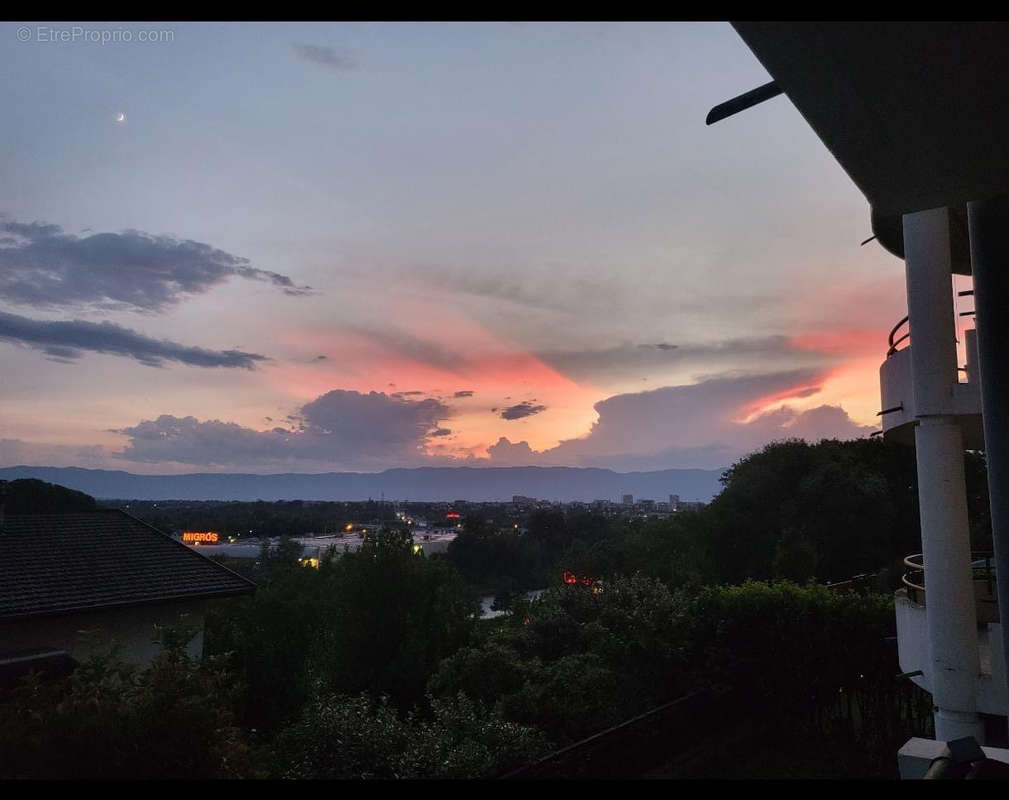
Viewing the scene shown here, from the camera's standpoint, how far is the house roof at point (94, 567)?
11305 mm

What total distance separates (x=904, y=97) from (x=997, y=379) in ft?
2.82

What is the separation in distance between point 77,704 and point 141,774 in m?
0.74

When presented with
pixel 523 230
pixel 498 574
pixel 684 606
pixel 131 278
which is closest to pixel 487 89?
pixel 523 230

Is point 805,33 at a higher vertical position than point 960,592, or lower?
higher

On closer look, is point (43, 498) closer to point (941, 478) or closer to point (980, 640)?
point (941, 478)

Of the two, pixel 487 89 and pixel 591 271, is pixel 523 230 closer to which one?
pixel 591 271

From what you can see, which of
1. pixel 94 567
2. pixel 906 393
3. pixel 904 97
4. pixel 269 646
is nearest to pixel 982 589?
pixel 906 393

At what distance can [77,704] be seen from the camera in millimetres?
5121

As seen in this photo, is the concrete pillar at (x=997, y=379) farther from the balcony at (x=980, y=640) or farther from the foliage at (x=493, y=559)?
the foliage at (x=493, y=559)

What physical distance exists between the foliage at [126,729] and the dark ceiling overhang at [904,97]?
5.88 m

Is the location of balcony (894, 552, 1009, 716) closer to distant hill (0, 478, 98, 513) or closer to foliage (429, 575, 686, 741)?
foliage (429, 575, 686, 741)

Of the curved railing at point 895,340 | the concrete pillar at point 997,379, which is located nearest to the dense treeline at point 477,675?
the curved railing at point 895,340

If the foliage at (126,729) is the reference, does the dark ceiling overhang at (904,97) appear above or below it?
above

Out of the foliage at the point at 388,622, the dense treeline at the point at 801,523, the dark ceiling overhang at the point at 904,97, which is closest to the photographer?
the dark ceiling overhang at the point at 904,97
